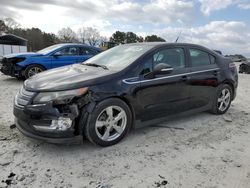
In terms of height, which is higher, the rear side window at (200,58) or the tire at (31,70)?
the rear side window at (200,58)

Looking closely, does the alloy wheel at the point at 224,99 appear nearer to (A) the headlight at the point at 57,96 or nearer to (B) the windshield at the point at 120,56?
(B) the windshield at the point at 120,56

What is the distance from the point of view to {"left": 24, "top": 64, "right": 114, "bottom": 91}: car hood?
3319mm

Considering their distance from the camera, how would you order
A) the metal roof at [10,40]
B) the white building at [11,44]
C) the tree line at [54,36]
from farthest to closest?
the tree line at [54,36] < the metal roof at [10,40] < the white building at [11,44]

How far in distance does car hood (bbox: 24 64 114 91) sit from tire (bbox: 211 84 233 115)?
2602mm

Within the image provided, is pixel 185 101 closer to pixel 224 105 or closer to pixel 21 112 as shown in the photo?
pixel 224 105

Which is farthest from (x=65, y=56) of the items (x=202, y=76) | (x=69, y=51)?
(x=202, y=76)

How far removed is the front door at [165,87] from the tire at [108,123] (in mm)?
349

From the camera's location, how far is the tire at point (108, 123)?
3.39 m

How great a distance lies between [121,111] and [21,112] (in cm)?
136

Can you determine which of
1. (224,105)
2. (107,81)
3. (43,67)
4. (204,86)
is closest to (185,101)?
(204,86)

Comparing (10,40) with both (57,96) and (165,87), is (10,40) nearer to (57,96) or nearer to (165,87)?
(165,87)

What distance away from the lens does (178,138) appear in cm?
403

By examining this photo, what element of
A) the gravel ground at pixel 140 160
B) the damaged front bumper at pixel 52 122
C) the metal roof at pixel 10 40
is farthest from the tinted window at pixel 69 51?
the metal roof at pixel 10 40

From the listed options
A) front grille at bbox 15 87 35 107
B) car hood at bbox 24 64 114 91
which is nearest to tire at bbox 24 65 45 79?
car hood at bbox 24 64 114 91
